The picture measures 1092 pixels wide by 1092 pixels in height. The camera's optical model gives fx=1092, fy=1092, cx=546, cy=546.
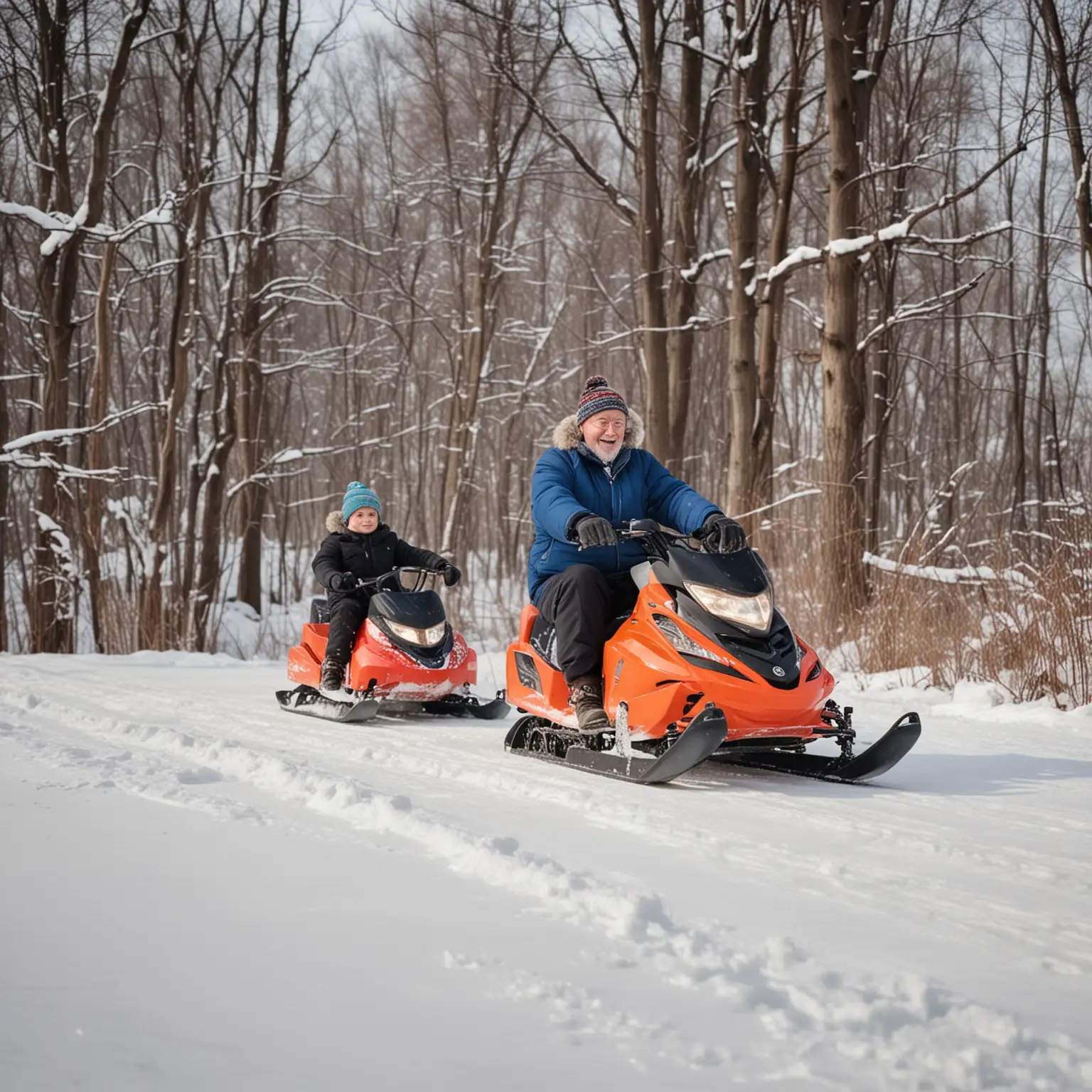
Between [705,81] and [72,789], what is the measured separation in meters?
14.2

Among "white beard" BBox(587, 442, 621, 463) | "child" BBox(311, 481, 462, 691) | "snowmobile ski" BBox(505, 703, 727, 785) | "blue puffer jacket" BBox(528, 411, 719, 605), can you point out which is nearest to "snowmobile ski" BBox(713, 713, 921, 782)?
"snowmobile ski" BBox(505, 703, 727, 785)

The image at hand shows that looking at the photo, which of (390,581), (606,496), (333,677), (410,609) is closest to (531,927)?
(606,496)

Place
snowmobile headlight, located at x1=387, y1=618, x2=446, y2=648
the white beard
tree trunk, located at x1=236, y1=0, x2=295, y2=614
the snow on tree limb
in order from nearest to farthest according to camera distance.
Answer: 1. the white beard
2. snowmobile headlight, located at x1=387, y1=618, x2=446, y2=648
3. the snow on tree limb
4. tree trunk, located at x1=236, y1=0, x2=295, y2=614

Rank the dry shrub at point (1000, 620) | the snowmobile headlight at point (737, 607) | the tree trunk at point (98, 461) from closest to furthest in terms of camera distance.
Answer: the snowmobile headlight at point (737, 607) → the dry shrub at point (1000, 620) → the tree trunk at point (98, 461)

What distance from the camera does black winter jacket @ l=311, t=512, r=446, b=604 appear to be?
7156 millimetres

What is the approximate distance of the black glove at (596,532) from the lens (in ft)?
14.0

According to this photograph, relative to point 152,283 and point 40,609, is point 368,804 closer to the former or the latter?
point 40,609

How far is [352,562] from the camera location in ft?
23.9

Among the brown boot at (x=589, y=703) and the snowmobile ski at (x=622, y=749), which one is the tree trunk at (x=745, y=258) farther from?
the brown boot at (x=589, y=703)

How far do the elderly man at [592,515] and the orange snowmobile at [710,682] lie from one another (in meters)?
0.10

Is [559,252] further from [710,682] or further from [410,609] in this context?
[710,682]

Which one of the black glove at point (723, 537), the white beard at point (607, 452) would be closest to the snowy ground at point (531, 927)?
the black glove at point (723, 537)

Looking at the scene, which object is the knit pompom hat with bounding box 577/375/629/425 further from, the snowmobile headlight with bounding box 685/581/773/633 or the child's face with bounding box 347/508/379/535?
the child's face with bounding box 347/508/379/535

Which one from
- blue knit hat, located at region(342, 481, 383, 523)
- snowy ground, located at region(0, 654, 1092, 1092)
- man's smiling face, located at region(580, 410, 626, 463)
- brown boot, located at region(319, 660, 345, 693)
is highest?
man's smiling face, located at region(580, 410, 626, 463)
